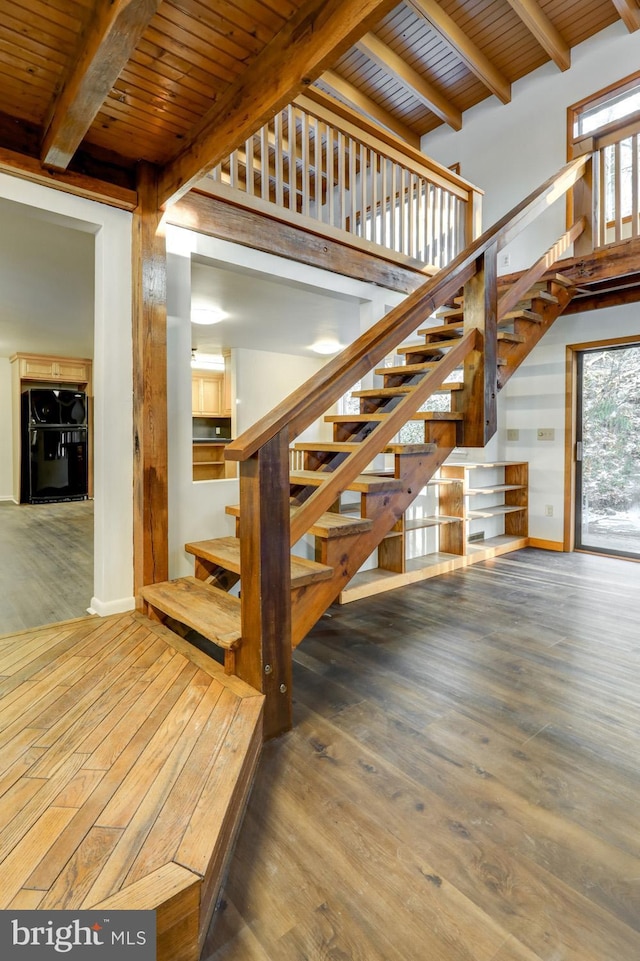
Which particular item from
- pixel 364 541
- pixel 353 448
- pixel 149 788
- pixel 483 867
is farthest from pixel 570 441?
pixel 149 788

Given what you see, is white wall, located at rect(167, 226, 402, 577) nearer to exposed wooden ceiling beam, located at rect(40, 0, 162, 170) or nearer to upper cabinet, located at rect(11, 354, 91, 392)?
exposed wooden ceiling beam, located at rect(40, 0, 162, 170)

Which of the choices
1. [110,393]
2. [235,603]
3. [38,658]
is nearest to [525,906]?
[235,603]

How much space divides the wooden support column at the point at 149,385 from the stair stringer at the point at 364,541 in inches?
37.5

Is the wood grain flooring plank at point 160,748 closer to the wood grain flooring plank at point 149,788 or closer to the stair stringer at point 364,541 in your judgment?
the wood grain flooring plank at point 149,788

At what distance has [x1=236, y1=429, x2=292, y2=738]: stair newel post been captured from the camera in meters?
1.74

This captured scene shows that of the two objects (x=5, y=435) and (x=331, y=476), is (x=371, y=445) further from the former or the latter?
(x=5, y=435)

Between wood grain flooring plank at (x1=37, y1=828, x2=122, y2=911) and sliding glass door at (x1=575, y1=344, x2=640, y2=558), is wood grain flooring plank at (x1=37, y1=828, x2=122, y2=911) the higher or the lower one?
the lower one

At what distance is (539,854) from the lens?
4.31ft

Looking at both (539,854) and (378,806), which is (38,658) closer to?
(378,806)

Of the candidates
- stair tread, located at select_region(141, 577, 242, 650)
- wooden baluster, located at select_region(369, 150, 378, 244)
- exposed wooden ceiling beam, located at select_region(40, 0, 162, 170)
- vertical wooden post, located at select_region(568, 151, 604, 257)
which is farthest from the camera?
vertical wooden post, located at select_region(568, 151, 604, 257)

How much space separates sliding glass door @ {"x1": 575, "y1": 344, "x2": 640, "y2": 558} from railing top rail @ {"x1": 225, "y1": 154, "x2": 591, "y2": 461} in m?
2.13

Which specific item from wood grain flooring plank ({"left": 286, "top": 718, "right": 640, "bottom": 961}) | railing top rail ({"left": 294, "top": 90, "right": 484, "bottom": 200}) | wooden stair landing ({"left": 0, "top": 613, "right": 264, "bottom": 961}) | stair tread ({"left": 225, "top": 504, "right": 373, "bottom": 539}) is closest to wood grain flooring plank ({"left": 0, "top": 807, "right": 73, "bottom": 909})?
wooden stair landing ({"left": 0, "top": 613, "right": 264, "bottom": 961})

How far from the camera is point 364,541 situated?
2309 millimetres

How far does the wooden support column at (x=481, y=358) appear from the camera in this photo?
9.13 feet
